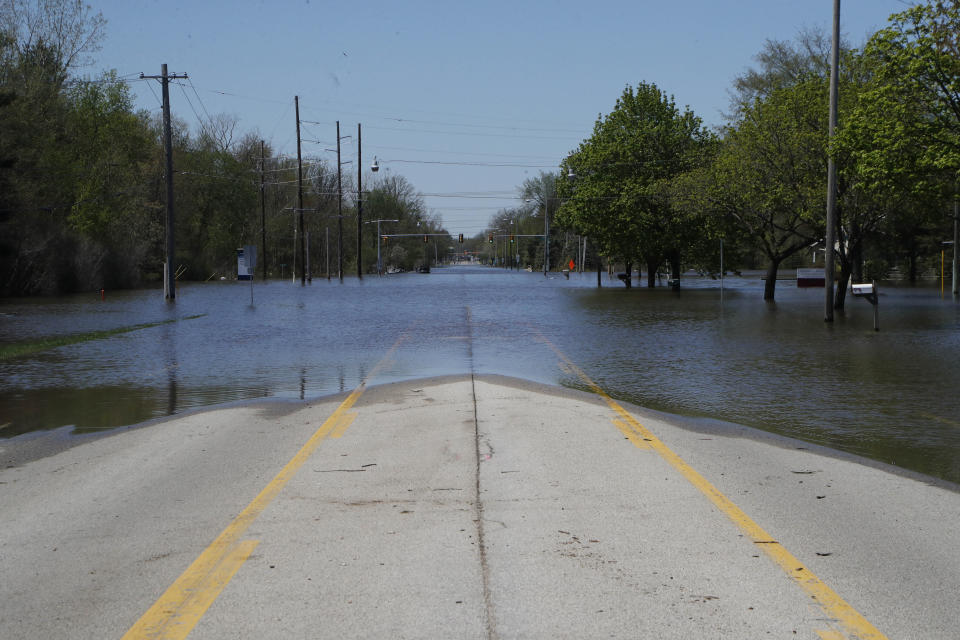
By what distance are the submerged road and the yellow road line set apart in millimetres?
16

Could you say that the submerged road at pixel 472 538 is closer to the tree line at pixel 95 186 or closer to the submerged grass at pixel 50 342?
the submerged grass at pixel 50 342

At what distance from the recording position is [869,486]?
715cm

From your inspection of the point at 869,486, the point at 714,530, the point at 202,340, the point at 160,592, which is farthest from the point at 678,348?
the point at 160,592

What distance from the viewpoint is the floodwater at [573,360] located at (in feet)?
35.0

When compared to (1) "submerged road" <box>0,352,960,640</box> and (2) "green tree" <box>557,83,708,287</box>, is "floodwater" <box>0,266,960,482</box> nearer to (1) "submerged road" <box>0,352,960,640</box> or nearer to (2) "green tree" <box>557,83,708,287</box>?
(1) "submerged road" <box>0,352,960,640</box>

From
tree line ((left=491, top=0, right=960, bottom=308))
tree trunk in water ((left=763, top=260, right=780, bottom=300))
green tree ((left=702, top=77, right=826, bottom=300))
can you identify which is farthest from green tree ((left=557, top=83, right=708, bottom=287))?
green tree ((left=702, top=77, right=826, bottom=300))

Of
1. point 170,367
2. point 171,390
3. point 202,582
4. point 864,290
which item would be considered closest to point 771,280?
point 864,290

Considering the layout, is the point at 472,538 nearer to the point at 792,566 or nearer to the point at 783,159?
the point at 792,566

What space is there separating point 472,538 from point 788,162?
95.6 ft

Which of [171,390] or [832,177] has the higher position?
[832,177]

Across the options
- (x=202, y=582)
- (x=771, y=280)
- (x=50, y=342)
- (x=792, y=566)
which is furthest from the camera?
(x=771, y=280)

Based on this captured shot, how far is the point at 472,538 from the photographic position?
5668mm

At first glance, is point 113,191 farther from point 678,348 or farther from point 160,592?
point 160,592

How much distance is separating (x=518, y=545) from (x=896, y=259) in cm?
8952
